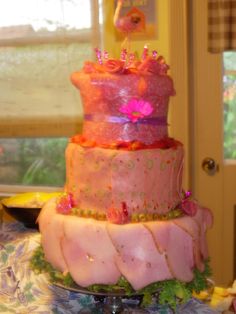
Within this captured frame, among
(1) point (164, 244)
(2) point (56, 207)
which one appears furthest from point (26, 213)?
(1) point (164, 244)

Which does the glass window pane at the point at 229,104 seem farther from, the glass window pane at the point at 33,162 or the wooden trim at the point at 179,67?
the glass window pane at the point at 33,162

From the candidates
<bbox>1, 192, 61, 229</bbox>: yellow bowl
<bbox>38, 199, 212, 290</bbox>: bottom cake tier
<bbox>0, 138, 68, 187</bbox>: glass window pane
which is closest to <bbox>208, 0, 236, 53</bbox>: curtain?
<bbox>0, 138, 68, 187</bbox>: glass window pane

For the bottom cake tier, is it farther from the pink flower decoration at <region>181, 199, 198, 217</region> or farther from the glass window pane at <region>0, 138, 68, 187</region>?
the glass window pane at <region>0, 138, 68, 187</region>

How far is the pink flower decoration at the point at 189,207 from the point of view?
1.16m

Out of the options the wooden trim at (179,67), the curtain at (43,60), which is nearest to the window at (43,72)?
the curtain at (43,60)

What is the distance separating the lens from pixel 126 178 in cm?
109

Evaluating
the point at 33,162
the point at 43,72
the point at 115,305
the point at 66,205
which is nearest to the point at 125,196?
the point at 66,205

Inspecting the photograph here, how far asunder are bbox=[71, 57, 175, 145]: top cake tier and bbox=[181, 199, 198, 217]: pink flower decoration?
0.18m

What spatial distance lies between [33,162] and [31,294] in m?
1.70

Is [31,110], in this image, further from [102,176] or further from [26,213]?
[102,176]

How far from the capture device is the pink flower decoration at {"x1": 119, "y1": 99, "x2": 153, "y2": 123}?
1088 millimetres

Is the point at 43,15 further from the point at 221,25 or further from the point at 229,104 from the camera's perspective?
the point at 229,104

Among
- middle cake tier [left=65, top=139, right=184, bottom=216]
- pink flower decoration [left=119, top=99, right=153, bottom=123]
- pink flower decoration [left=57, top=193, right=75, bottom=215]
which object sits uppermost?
pink flower decoration [left=119, top=99, right=153, bottom=123]

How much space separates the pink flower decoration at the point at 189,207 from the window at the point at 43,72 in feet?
5.17
